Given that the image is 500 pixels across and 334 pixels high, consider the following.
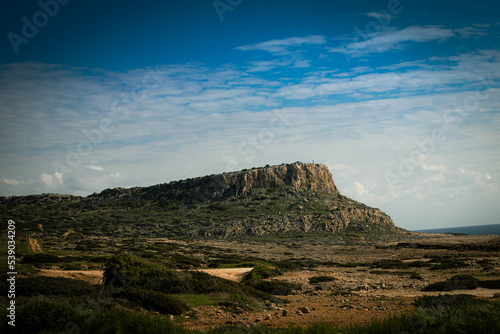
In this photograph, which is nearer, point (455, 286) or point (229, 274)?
point (455, 286)

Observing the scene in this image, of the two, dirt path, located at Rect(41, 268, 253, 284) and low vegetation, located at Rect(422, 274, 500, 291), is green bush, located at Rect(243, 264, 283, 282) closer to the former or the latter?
dirt path, located at Rect(41, 268, 253, 284)

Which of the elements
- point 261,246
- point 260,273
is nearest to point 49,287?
point 260,273

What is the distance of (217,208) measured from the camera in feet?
298

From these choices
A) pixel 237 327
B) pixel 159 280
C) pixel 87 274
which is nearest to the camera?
pixel 237 327

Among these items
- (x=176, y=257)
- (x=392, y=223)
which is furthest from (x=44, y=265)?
(x=392, y=223)

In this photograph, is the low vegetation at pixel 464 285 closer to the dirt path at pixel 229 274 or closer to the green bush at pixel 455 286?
the green bush at pixel 455 286

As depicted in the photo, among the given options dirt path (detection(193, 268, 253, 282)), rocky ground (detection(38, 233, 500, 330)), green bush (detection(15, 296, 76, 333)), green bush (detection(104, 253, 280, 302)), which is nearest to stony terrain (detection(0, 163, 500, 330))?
rocky ground (detection(38, 233, 500, 330))

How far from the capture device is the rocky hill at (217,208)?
7219 cm

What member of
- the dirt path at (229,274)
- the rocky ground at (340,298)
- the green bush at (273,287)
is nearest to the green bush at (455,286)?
the rocky ground at (340,298)

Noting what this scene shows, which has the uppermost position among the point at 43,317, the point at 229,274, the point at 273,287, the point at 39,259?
the point at 43,317

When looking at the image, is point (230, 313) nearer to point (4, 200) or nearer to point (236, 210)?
point (236, 210)

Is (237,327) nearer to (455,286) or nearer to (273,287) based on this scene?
(273,287)

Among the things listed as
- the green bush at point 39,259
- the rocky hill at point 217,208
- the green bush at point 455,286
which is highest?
the rocky hill at point 217,208

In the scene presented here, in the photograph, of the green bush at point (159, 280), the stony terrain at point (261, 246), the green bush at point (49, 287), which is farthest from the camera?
the green bush at point (159, 280)
